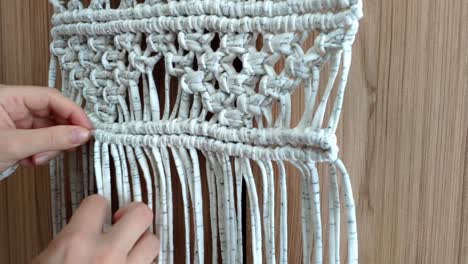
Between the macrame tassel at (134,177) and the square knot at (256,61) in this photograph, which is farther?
the macrame tassel at (134,177)

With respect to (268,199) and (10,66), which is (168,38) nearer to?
(268,199)

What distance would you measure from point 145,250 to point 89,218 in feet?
0.27

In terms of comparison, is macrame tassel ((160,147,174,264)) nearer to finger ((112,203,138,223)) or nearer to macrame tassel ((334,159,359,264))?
finger ((112,203,138,223))

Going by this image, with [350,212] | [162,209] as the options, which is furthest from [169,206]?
[350,212]

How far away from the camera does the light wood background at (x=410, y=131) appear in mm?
512

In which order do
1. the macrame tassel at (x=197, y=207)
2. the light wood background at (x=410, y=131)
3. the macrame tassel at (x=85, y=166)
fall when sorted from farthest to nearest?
the macrame tassel at (x=85, y=166) < the macrame tassel at (x=197, y=207) < the light wood background at (x=410, y=131)

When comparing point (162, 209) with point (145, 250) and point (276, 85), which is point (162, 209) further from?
point (276, 85)

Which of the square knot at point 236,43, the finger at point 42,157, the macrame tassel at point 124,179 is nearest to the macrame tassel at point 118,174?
the macrame tassel at point 124,179

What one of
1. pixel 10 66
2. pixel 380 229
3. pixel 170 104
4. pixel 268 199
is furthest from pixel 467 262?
pixel 10 66

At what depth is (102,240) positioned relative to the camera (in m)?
0.62

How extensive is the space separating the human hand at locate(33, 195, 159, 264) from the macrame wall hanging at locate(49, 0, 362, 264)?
0.03 meters

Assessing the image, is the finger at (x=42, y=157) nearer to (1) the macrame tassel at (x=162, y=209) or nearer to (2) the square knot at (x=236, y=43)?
(1) the macrame tassel at (x=162, y=209)

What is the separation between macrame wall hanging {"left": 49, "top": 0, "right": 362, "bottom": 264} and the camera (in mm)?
518

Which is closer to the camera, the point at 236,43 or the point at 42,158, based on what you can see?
the point at 236,43
